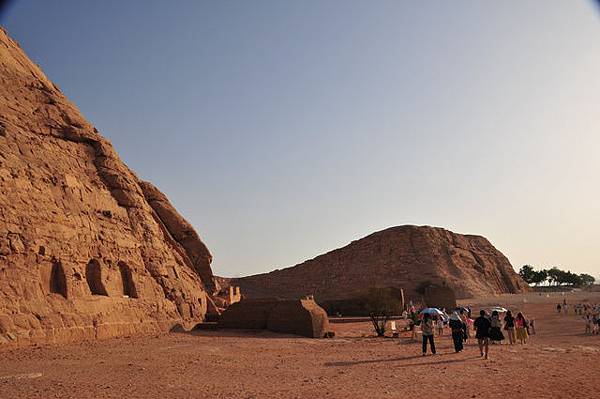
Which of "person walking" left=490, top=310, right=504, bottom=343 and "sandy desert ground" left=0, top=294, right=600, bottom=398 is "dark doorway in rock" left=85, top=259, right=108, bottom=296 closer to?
"sandy desert ground" left=0, top=294, right=600, bottom=398

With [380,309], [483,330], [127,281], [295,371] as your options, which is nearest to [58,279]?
[127,281]

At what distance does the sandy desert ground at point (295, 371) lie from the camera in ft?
29.2

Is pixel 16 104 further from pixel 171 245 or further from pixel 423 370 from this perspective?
pixel 423 370

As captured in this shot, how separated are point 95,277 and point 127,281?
197 cm

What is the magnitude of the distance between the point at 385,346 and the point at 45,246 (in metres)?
12.4

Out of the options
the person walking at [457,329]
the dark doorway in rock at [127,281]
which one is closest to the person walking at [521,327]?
the person walking at [457,329]

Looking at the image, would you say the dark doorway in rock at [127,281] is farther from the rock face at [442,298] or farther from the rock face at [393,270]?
the rock face at [393,270]

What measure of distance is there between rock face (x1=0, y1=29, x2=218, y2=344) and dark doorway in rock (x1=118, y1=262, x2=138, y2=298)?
4cm

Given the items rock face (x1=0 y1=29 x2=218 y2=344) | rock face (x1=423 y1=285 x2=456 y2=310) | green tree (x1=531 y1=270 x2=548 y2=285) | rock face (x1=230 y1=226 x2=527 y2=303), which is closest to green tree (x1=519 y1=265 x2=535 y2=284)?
green tree (x1=531 y1=270 x2=548 y2=285)

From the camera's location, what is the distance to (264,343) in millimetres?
18500

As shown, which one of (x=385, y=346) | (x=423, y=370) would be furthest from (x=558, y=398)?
(x=385, y=346)

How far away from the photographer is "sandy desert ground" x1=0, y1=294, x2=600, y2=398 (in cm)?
889

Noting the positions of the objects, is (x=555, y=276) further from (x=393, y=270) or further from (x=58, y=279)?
(x=58, y=279)

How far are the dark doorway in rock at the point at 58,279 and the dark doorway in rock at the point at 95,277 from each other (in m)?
1.88
